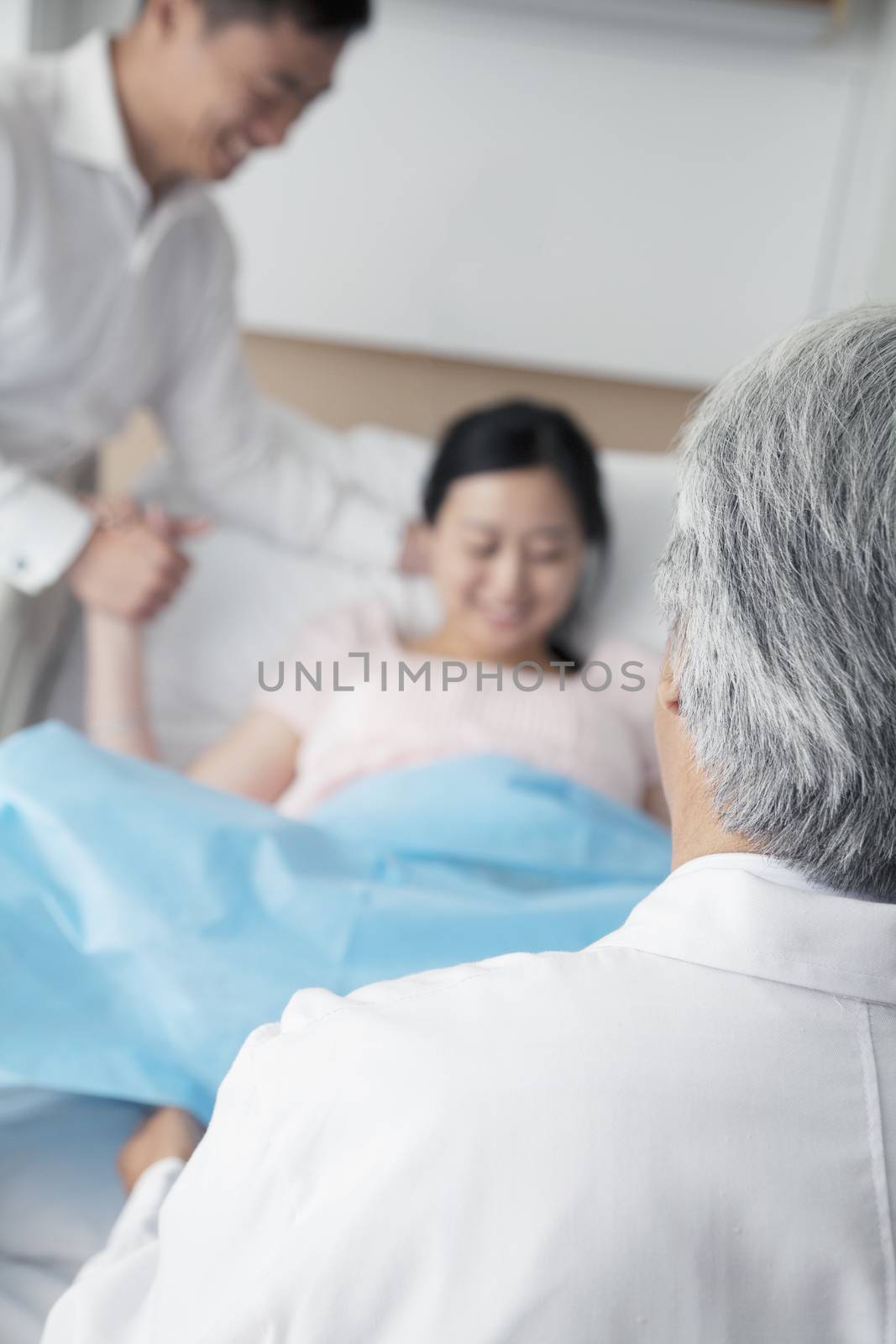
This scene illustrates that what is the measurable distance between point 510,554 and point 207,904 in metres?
0.79

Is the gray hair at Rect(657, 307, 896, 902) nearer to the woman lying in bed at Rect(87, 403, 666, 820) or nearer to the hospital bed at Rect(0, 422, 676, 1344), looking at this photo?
the woman lying in bed at Rect(87, 403, 666, 820)

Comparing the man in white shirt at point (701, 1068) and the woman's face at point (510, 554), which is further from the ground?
the man in white shirt at point (701, 1068)

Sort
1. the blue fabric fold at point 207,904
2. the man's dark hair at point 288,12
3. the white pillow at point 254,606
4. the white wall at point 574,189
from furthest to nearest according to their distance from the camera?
the white wall at point 574,189
the white pillow at point 254,606
the man's dark hair at point 288,12
the blue fabric fold at point 207,904

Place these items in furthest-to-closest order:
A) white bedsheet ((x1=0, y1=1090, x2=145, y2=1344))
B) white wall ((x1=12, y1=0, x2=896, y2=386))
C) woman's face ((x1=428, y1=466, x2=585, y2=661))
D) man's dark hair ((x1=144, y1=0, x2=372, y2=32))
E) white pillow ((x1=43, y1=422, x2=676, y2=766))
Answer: white wall ((x1=12, y1=0, x2=896, y2=386)) < white pillow ((x1=43, y1=422, x2=676, y2=766)) < woman's face ((x1=428, y1=466, x2=585, y2=661)) < man's dark hair ((x1=144, y1=0, x2=372, y2=32)) < white bedsheet ((x1=0, y1=1090, x2=145, y2=1344))

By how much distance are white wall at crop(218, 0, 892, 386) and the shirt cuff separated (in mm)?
1088

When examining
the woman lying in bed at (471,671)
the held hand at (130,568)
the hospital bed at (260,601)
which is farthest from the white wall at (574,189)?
the held hand at (130,568)

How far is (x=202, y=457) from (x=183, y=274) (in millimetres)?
301

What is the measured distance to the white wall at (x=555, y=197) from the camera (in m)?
2.39

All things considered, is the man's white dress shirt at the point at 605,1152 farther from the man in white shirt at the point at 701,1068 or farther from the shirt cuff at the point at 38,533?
the shirt cuff at the point at 38,533

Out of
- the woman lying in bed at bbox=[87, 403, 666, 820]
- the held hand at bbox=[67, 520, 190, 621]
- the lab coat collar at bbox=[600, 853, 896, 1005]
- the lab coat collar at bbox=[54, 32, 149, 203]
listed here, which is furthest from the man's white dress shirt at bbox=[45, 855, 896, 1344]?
the lab coat collar at bbox=[54, 32, 149, 203]

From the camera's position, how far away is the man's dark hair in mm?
1474

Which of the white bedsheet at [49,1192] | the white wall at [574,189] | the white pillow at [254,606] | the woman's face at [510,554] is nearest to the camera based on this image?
the white bedsheet at [49,1192]

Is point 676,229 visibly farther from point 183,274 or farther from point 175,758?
point 175,758

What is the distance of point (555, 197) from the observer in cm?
Result: 247
